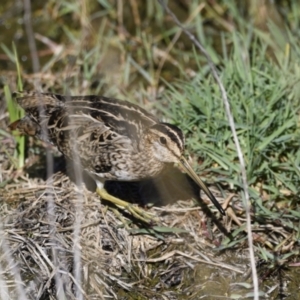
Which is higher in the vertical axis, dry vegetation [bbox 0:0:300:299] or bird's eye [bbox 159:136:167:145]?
bird's eye [bbox 159:136:167:145]

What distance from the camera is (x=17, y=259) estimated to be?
4.64 metres

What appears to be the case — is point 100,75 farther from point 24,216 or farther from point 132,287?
point 132,287

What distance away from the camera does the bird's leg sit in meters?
4.96

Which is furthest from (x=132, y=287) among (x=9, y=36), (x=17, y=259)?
(x=9, y=36)

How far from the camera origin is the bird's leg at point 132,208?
4957 millimetres

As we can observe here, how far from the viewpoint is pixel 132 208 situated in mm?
4969

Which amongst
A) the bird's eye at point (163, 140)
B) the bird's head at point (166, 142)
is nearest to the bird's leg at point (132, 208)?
the bird's head at point (166, 142)

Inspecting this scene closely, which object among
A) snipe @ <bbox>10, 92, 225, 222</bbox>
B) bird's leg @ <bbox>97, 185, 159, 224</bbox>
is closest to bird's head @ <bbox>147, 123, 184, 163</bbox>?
snipe @ <bbox>10, 92, 225, 222</bbox>

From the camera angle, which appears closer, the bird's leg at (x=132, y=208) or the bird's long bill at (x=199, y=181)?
the bird's long bill at (x=199, y=181)

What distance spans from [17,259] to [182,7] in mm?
3219

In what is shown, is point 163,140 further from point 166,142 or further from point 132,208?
point 132,208

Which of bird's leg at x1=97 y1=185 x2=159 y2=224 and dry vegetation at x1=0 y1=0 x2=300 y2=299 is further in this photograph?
bird's leg at x1=97 y1=185 x2=159 y2=224

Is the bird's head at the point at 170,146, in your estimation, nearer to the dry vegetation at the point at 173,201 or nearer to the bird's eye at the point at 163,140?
the bird's eye at the point at 163,140

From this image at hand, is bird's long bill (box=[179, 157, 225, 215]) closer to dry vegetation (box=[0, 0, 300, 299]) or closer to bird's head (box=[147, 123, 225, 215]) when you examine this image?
bird's head (box=[147, 123, 225, 215])
